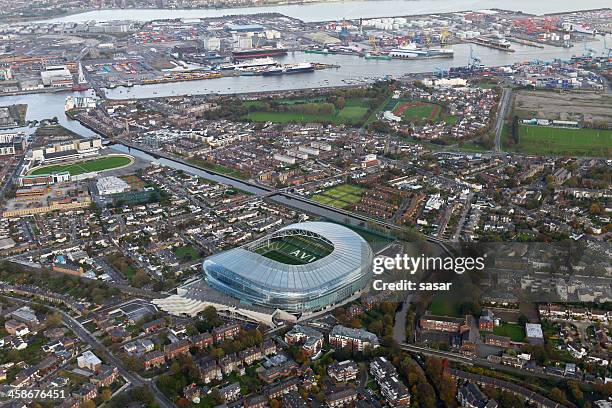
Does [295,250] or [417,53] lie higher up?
[417,53]

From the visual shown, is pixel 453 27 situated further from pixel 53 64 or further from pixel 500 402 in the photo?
pixel 500 402

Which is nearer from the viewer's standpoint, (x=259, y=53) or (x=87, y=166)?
(x=87, y=166)

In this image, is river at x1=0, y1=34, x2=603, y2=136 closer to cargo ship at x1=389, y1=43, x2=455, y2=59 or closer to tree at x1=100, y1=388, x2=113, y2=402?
cargo ship at x1=389, y1=43, x2=455, y2=59

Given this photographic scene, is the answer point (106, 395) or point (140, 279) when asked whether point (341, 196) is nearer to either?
point (140, 279)

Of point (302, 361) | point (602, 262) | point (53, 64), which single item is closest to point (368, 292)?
point (302, 361)

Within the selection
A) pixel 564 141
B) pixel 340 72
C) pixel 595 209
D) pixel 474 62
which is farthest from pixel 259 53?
pixel 595 209

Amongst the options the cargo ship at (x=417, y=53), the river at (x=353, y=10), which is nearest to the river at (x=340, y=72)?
the cargo ship at (x=417, y=53)

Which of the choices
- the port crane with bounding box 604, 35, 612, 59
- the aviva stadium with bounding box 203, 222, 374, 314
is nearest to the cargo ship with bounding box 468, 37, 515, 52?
the port crane with bounding box 604, 35, 612, 59
